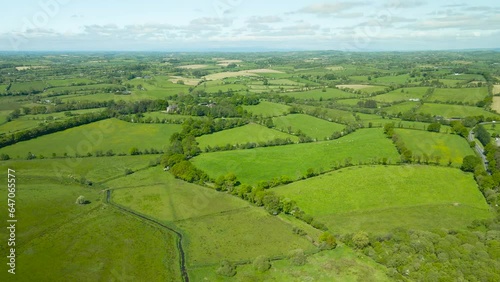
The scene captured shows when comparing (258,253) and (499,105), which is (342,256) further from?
(499,105)

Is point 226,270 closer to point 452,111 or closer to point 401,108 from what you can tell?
point 401,108

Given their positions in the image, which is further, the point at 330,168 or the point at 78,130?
the point at 78,130

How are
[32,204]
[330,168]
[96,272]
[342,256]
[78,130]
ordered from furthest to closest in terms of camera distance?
[78,130]
[330,168]
[32,204]
[342,256]
[96,272]

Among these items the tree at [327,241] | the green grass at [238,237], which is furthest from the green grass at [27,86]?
the tree at [327,241]

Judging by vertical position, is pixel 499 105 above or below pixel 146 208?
Result: above

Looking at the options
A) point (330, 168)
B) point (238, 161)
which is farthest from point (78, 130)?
point (330, 168)

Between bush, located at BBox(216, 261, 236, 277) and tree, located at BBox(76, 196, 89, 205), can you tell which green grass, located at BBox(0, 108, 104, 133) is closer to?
tree, located at BBox(76, 196, 89, 205)
